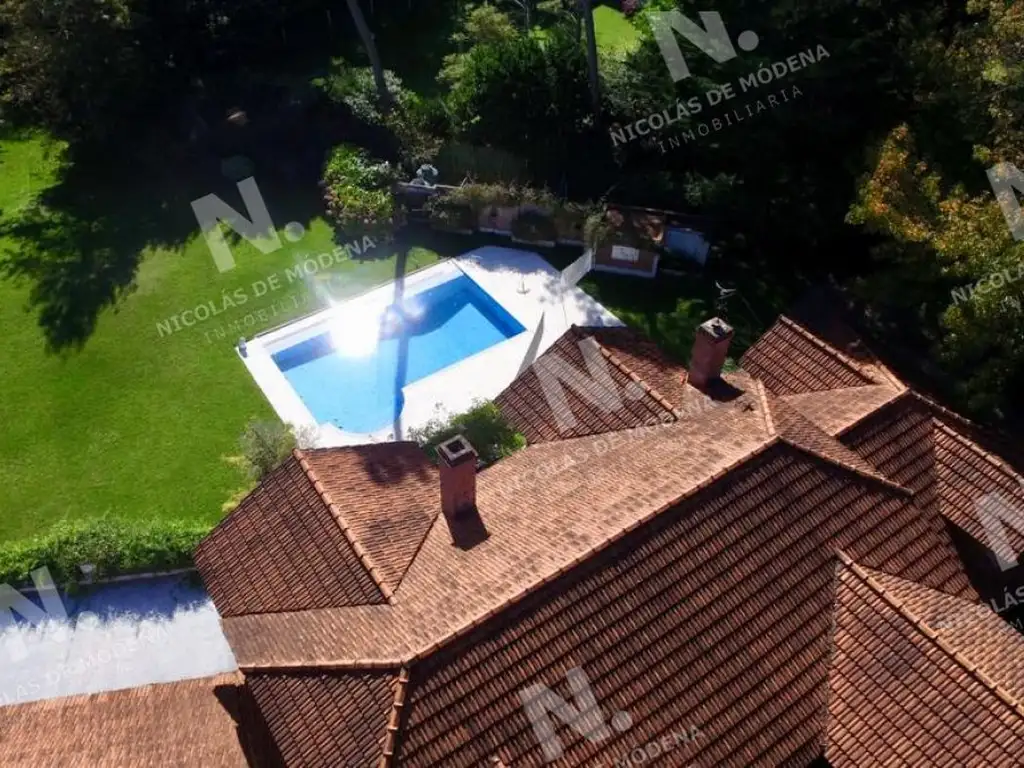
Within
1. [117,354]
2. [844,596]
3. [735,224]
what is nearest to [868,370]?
[844,596]

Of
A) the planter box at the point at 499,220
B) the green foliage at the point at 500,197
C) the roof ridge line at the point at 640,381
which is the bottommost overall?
the roof ridge line at the point at 640,381

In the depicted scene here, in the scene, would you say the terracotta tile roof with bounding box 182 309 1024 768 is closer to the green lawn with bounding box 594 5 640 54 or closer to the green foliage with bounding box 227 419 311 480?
the green foliage with bounding box 227 419 311 480

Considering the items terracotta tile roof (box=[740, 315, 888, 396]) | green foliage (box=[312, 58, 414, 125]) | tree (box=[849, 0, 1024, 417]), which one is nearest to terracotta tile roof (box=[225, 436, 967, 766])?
terracotta tile roof (box=[740, 315, 888, 396])

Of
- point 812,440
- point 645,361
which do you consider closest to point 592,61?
point 645,361

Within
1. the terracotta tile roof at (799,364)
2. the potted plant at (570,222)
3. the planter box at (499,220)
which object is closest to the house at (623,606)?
the terracotta tile roof at (799,364)

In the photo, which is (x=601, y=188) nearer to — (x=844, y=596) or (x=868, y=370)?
(x=868, y=370)

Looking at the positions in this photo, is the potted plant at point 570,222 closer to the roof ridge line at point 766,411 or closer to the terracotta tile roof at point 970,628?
the roof ridge line at point 766,411

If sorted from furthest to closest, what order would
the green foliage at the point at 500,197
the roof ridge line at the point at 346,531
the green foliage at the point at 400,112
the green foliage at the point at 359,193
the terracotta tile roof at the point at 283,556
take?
1. the green foliage at the point at 400,112
2. the green foliage at the point at 359,193
3. the green foliage at the point at 500,197
4. the terracotta tile roof at the point at 283,556
5. the roof ridge line at the point at 346,531

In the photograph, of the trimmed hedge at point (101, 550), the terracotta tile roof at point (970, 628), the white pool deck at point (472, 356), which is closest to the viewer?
the terracotta tile roof at point (970, 628)

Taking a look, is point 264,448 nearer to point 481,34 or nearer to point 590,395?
point 590,395
